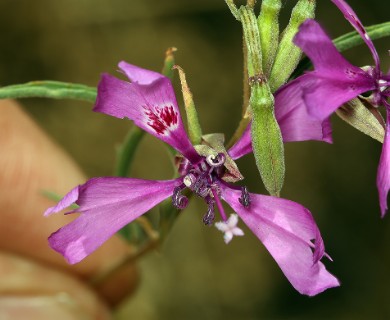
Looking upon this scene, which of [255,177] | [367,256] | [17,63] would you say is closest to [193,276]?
[255,177]

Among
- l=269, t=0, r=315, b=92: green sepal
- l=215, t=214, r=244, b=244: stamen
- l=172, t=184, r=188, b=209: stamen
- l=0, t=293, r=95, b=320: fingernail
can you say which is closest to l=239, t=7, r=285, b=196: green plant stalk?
l=269, t=0, r=315, b=92: green sepal

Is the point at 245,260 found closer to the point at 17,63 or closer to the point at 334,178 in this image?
the point at 334,178

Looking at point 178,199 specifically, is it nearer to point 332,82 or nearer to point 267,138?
point 267,138

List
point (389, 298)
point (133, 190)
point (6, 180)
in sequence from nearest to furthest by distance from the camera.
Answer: point (133, 190) → point (6, 180) → point (389, 298)

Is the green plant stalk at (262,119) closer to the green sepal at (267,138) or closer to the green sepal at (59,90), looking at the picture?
the green sepal at (267,138)

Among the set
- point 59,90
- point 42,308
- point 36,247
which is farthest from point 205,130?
point 59,90

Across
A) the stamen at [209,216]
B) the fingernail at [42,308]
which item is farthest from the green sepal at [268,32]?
the fingernail at [42,308]
